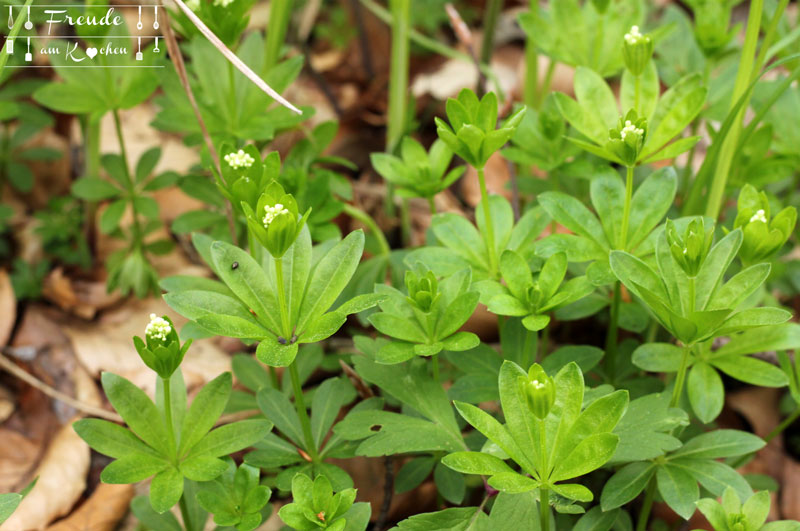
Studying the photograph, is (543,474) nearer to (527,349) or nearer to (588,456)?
(588,456)

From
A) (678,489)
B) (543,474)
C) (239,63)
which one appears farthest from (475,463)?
(239,63)

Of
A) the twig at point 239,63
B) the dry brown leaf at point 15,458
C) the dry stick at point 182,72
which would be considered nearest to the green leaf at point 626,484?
the twig at point 239,63

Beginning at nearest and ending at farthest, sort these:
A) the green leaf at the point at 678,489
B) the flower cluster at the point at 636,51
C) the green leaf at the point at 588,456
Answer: the green leaf at the point at 588,456 < the green leaf at the point at 678,489 < the flower cluster at the point at 636,51

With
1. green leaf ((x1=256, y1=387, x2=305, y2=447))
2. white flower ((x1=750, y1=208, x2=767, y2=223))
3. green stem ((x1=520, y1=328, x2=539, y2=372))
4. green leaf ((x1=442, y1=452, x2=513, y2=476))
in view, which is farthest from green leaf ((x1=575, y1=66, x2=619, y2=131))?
green leaf ((x1=256, y1=387, x2=305, y2=447))

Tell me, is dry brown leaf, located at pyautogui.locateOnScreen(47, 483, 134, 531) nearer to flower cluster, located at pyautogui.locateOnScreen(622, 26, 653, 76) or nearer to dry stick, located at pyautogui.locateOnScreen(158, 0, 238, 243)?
dry stick, located at pyautogui.locateOnScreen(158, 0, 238, 243)

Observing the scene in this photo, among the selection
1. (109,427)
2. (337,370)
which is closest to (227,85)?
(337,370)

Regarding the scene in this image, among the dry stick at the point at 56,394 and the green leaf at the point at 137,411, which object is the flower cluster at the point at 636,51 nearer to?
the green leaf at the point at 137,411
